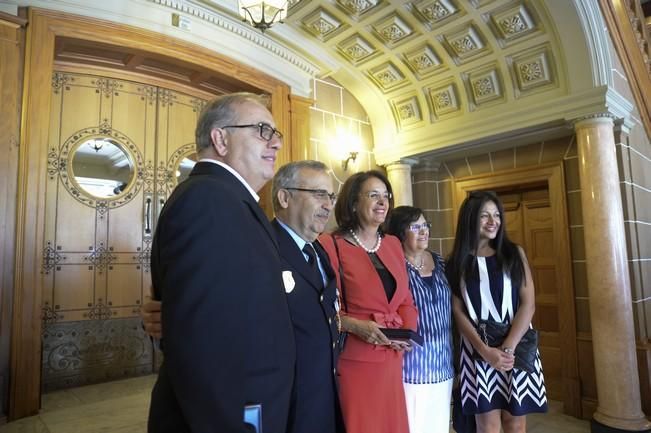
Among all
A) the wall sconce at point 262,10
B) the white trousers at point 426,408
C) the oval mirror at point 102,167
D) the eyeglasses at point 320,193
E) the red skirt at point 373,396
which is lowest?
the white trousers at point 426,408

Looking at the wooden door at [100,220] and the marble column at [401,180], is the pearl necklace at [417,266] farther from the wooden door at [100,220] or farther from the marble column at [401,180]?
the marble column at [401,180]

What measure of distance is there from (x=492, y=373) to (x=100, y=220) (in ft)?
10.7

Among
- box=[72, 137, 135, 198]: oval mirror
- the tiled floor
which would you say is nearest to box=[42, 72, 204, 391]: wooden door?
box=[72, 137, 135, 198]: oval mirror

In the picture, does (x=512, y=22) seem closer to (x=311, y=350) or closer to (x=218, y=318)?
(x=311, y=350)

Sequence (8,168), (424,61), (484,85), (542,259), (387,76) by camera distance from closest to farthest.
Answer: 1. (8,168)
2. (484,85)
3. (424,61)
4. (387,76)
5. (542,259)

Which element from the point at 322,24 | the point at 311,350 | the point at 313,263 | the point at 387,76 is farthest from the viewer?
the point at 387,76

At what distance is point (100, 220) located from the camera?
3641mm

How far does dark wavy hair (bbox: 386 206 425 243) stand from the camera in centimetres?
219

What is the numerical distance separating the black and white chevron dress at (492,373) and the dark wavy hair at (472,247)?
1.6 inches

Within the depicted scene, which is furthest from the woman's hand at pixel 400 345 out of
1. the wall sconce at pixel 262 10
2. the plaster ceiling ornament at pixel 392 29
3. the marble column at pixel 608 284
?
the plaster ceiling ornament at pixel 392 29

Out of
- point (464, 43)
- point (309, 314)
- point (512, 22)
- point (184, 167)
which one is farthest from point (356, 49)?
point (309, 314)

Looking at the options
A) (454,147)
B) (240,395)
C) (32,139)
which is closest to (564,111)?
(454,147)

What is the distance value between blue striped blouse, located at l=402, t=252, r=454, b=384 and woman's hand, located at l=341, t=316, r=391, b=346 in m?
0.35

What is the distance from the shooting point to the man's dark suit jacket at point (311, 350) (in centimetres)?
124
